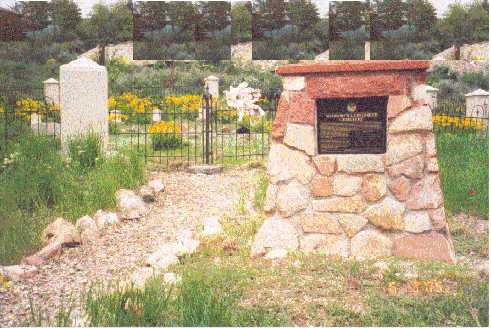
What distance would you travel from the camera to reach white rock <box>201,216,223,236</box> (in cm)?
618

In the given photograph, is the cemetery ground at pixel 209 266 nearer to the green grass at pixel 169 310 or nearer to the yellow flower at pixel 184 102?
the green grass at pixel 169 310

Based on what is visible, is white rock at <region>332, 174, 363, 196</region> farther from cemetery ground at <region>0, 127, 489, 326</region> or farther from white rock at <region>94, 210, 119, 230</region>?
white rock at <region>94, 210, 119, 230</region>

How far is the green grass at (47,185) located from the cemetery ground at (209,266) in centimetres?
2

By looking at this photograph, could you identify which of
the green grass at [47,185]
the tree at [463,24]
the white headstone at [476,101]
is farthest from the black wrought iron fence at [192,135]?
the tree at [463,24]

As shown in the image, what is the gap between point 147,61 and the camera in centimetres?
2183

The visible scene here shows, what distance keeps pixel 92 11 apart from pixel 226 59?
5156 mm

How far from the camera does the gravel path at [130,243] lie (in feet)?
16.1

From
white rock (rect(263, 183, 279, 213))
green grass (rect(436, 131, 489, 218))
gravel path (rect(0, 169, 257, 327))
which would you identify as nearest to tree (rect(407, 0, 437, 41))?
green grass (rect(436, 131, 489, 218))

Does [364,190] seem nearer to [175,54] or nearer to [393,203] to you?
[393,203]

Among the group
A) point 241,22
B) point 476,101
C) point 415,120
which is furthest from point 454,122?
point 241,22

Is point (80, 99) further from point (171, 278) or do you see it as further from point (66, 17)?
point (66, 17)

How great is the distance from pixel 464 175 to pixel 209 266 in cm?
407

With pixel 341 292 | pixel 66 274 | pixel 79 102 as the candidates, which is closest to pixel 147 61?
pixel 79 102

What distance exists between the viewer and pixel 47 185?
7.32 meters
